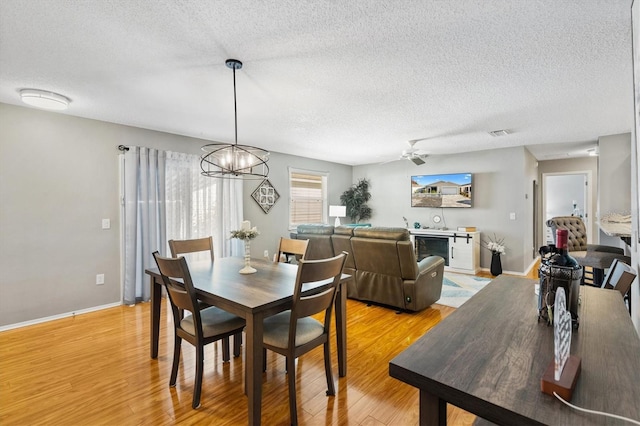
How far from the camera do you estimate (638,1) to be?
136cm

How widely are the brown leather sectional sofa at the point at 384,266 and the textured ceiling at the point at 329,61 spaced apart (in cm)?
149

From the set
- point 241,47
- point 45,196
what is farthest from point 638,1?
point 45,196

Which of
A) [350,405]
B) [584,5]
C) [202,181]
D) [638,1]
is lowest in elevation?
[350,405]

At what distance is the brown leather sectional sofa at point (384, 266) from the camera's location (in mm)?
3473

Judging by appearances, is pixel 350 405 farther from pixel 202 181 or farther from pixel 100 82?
pixel 202 181

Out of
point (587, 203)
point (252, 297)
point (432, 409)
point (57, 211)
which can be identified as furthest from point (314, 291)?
point (587, 203)

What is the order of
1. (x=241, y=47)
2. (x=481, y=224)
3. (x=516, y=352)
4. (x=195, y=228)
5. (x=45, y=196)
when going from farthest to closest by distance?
(x=481, y=224) → (x=195, y=228) → (x=45, y=196) → (x=241, y=47) → (x=516, y=352)

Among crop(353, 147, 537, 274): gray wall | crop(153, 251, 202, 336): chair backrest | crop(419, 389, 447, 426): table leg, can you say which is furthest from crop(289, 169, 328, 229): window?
crop(419, 389, 447, 426): table leg

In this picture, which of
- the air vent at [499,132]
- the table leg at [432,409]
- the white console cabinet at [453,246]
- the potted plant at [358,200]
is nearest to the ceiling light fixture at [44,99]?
the table leg at [432,409]

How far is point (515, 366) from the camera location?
84 centimetres

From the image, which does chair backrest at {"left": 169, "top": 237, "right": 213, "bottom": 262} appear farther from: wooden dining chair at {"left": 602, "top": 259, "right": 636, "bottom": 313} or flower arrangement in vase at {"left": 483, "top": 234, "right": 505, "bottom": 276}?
flower arrangement in vase at {"left": 483, "top": 234, "right": 505, "bottom": 276}

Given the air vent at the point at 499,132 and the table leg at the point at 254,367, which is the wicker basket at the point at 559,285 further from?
the air vent at the point at 499,132

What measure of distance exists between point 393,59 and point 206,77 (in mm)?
1585

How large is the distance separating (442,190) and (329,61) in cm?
479
